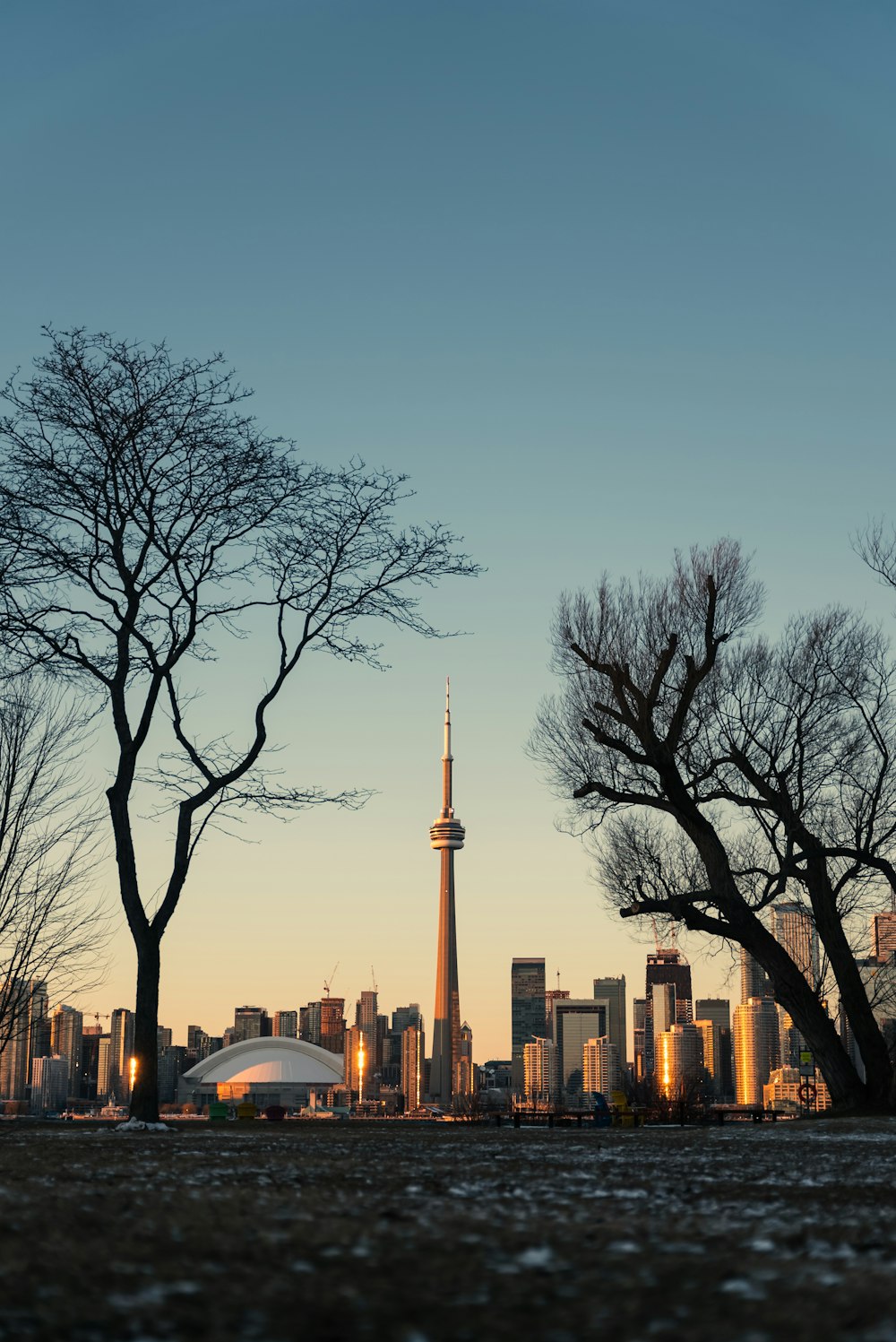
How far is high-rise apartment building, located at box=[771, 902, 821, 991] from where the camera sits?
3328 cm

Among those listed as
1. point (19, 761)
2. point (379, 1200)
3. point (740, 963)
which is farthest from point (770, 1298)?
point (740, 963)

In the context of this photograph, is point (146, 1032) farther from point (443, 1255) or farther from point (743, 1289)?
point (743, 1289)

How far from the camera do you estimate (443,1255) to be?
15.4ft

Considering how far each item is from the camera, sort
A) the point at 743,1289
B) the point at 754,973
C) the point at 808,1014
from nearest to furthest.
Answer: the point at 743,1289 < the point at 808,1014 < the point at 754,973

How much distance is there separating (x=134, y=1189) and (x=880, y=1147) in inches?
368

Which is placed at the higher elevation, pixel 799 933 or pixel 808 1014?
pixel 799 933

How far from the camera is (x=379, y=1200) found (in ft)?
22.1

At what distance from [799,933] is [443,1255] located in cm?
3216

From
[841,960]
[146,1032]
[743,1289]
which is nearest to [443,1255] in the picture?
[743,1289]

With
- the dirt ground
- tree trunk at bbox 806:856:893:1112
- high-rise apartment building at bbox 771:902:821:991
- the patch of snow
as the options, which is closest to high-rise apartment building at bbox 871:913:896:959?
high-rise apartment building at bbox 771:902:821:991

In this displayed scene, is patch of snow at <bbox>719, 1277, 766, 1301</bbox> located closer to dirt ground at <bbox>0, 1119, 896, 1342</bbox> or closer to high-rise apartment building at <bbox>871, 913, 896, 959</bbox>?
dirt ground at <bbox>0, 1119, 896, 1342</bbox>

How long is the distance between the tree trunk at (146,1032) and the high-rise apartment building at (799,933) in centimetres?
1668

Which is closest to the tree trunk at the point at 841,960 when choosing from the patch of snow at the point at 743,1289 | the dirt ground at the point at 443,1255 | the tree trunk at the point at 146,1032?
the tree trunk at the point at 146,1032

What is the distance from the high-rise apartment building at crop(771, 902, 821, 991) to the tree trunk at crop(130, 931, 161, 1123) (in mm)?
16683
